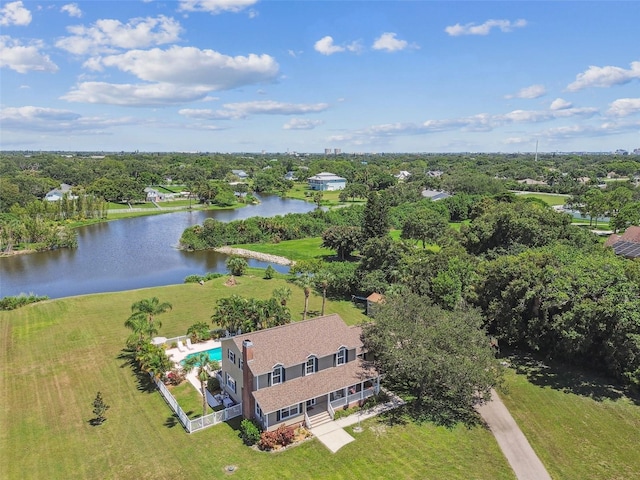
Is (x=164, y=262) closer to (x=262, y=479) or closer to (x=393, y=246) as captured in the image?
(x=393, y=246)

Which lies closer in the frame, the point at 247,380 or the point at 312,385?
the point at 247,380

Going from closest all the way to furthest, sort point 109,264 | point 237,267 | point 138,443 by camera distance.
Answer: point 138,443
point 237,267
point 109,264

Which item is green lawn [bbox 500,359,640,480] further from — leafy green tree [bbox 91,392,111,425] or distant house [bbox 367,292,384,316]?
leafy green tree [bbox 91,392,111,425]

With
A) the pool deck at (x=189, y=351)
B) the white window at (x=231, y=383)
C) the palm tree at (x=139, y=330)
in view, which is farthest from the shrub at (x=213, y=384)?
the palm tree at (x=139, y=330)

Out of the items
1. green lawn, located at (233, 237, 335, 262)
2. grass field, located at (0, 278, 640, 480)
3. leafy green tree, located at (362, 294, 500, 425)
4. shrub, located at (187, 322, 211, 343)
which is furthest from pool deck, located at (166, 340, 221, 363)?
green lawn, located at (233, 237, 335, 262)

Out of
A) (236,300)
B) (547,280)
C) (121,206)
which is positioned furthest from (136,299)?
(121,206)

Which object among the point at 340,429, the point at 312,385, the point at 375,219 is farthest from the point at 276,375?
the point at 375,219

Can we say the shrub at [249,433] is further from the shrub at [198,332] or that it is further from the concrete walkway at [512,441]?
the concrete walkway at [512,441]

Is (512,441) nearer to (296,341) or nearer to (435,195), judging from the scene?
(296,341)
